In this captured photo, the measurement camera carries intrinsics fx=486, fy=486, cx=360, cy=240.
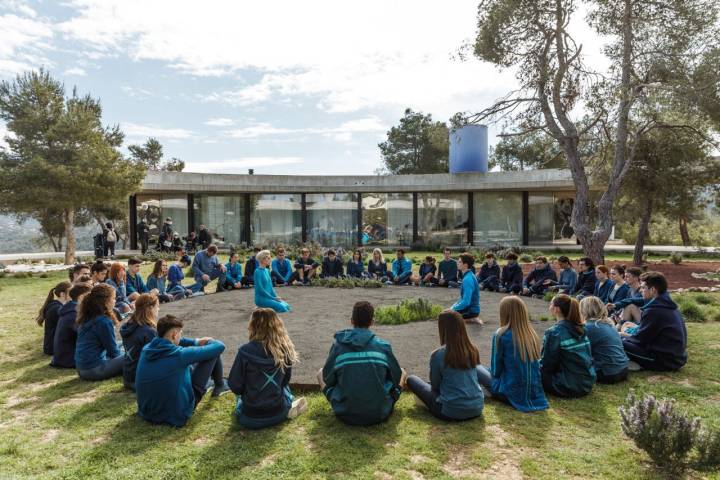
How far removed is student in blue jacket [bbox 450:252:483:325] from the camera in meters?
8.15

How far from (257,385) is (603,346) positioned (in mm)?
3771

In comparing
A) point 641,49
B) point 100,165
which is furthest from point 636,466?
point 100,165

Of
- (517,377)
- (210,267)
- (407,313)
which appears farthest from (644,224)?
(517,377)

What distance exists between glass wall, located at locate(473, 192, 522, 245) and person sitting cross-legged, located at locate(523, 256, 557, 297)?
672 inches

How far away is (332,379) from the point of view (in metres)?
4.29

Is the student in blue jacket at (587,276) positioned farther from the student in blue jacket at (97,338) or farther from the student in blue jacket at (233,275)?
the student in blue jacket at (97,338)

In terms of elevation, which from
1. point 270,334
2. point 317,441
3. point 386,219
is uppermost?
point 386,219

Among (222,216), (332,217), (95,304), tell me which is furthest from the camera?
(332,217)

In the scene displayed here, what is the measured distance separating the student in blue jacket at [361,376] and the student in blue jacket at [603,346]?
247 cm

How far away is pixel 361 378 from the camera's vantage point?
4.15 m

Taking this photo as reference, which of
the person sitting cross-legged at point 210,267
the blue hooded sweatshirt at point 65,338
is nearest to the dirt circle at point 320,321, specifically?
the person sitting cross-legged at point 210,267

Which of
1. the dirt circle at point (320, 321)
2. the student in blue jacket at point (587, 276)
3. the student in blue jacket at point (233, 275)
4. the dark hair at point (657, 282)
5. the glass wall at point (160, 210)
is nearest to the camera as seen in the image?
the dark hair at point (657, 282)

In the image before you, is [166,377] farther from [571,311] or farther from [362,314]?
[571,311]

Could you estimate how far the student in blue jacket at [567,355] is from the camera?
4.87m
